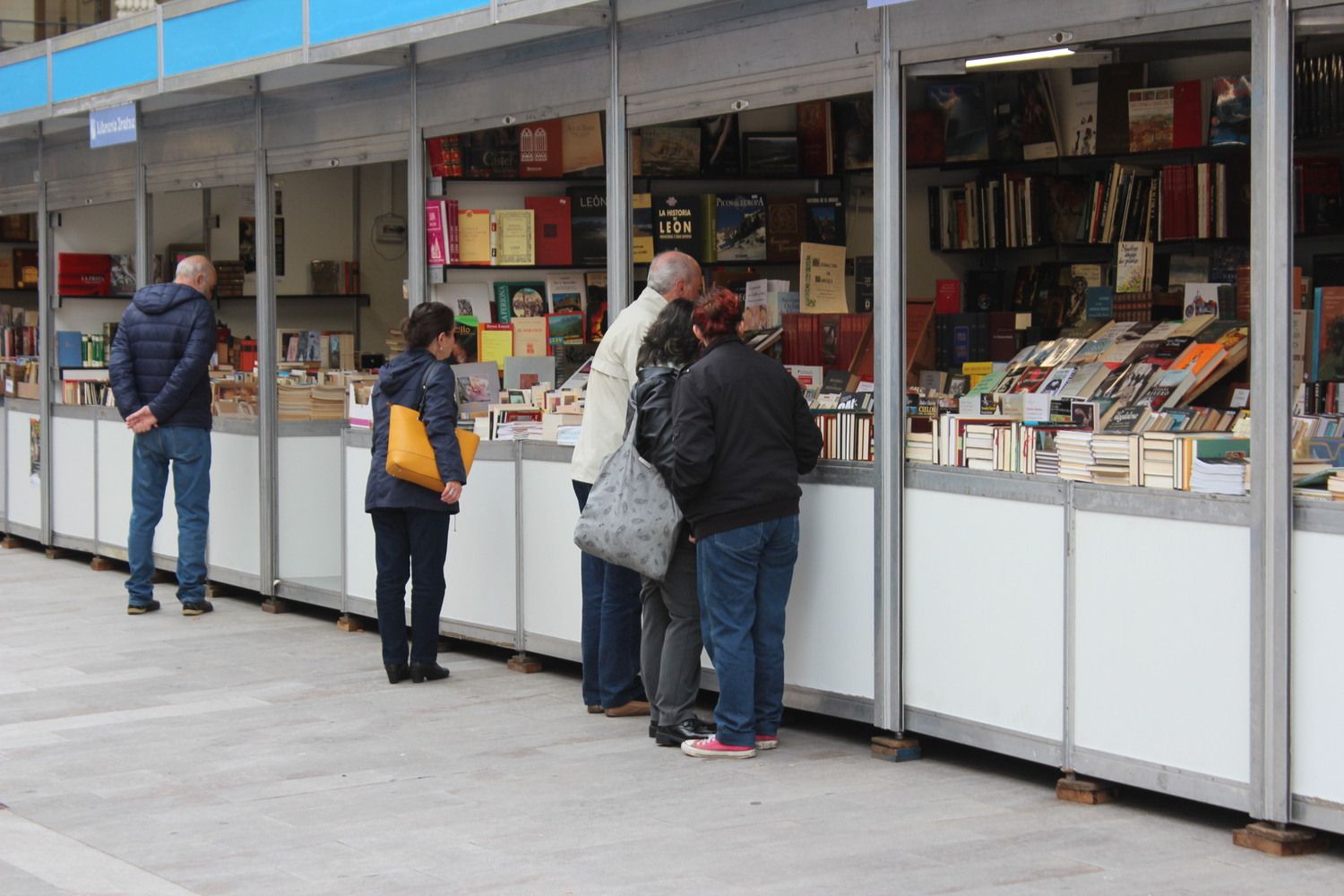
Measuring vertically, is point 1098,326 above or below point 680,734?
above

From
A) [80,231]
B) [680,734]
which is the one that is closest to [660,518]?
[680,734]

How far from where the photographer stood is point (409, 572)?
770 centimetres

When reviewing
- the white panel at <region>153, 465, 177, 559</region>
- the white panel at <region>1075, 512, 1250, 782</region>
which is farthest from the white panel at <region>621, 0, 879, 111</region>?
the white panel at <region>153, 465, 177, 559</region>

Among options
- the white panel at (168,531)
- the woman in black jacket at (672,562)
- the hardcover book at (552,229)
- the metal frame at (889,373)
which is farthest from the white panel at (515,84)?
the white panel at (168,531)

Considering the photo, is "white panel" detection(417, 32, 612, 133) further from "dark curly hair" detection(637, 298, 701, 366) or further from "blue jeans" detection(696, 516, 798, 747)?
"blue jeans" detection(696, 516, 798, 747)

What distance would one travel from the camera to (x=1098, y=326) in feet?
22.5

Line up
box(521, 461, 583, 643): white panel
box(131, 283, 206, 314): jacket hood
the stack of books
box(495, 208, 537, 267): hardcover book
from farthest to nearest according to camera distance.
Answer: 1. box(131, 283, 206, 314): jacket hood
2. box(495, 208, 537, 267): hardcover book
3. box(521, 461, 583, 643): white panel
4. the stack of books

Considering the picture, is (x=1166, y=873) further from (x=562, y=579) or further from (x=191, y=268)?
(x=191, y=268)

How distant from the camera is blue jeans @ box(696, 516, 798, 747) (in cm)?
612

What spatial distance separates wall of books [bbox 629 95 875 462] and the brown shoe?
4.51 feet

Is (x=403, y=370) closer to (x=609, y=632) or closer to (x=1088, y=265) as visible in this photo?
(x=609, y=632)

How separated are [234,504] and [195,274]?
136 centimetres

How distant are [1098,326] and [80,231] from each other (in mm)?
7955

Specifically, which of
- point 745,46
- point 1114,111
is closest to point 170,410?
point 745,46
